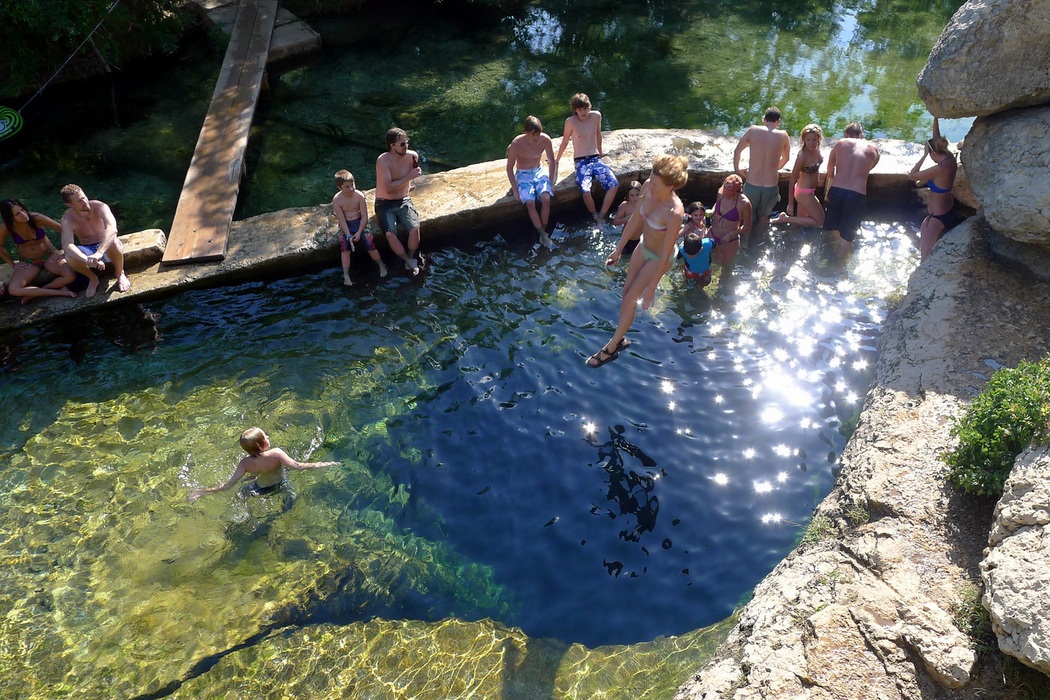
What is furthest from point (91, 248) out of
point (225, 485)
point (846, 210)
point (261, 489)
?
point (846, 210)

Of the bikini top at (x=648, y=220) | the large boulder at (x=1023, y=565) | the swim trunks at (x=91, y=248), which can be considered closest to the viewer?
the large boulder at (x=1023, y=565)

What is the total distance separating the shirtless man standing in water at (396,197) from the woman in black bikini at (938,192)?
17.5 feet

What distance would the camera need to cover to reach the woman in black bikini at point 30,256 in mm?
7117

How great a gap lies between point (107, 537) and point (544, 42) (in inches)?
423

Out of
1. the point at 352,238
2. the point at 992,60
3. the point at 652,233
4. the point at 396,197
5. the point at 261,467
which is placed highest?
the point at 992,60

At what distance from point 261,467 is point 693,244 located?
455cm

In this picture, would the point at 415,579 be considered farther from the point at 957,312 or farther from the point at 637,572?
the point at 957,312

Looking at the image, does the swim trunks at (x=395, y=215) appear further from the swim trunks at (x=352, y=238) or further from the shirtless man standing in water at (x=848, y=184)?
the shirtless man standing in water at (x=848, y=184)

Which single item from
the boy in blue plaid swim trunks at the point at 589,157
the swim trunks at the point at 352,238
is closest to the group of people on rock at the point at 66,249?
the swim trunks at the point at 352,238

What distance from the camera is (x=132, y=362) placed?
6867 millimetres

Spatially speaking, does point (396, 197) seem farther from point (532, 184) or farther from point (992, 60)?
point (992, 60)

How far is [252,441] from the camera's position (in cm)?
539

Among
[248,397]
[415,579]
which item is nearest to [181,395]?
[248,397]

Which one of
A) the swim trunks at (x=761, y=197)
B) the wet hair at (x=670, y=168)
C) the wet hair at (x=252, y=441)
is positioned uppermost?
the wet hair at (x=670, y=168)
